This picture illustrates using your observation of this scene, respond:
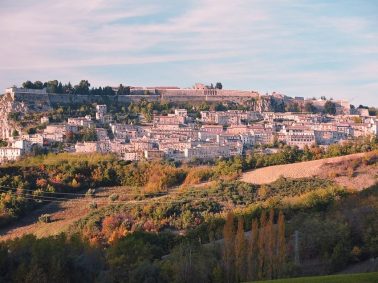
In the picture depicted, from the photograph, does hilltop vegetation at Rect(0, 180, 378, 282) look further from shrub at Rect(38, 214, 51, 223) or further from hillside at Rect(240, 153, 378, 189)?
hillside at Rect(240, 153, 378, 189)

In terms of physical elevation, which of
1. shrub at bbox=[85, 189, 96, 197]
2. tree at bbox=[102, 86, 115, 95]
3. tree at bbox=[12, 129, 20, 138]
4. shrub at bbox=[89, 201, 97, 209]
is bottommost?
shrub at bbox=[89, 201, 97, 209]

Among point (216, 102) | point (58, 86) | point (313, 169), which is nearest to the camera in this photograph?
point (313, 169)

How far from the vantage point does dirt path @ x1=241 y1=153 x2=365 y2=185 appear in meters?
31.1

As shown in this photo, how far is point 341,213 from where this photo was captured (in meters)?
20.8

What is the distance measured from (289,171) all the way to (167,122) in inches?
839

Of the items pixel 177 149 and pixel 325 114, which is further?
pixel 325 114

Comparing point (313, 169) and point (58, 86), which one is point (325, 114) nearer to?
point (58, 86)

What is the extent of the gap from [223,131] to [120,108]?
403 inches

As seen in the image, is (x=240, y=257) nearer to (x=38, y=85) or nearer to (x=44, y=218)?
(x=44, y=218)

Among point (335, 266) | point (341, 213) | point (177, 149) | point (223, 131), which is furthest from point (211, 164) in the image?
point (335, 266)

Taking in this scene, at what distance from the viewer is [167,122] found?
2056 inches

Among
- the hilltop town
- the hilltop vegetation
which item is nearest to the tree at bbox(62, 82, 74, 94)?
the hilltop town

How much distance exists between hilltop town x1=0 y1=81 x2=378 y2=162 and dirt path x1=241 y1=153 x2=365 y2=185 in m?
8.81

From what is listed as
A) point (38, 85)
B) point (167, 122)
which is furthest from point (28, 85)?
point (167, 122)
